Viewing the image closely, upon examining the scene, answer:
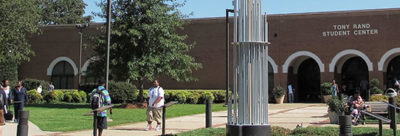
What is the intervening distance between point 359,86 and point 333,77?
2.91 metres

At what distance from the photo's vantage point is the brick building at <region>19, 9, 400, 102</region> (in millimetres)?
32531

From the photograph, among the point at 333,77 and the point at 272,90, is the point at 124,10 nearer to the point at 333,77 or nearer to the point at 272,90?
the point at 272,90

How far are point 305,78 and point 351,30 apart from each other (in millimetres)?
6324

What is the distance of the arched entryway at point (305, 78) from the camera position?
120ft

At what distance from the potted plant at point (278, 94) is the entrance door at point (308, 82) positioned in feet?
10.9

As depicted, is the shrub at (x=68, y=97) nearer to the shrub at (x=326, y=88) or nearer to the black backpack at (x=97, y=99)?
the shrub at (x=326, y=88)

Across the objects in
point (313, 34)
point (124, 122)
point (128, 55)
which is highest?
point (313, 34)

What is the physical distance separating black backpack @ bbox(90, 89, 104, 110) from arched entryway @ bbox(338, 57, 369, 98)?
90.2 feet

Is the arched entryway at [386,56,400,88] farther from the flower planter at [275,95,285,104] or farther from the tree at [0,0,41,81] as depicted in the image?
the tree at [0,0,41,81]

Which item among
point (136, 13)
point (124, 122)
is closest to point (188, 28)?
point (136, 13)

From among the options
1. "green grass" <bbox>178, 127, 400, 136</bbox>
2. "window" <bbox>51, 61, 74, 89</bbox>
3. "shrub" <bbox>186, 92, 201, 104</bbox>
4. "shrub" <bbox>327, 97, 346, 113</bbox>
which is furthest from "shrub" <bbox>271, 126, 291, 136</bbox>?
"window" <bbox>51, 61, 74, 89</bbox>

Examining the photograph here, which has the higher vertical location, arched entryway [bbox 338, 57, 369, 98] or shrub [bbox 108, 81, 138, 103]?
arched entryway [bbox 338, 57, 369, 98]

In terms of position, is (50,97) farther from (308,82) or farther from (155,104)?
(155,104)

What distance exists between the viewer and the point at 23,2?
37125 millimetres
